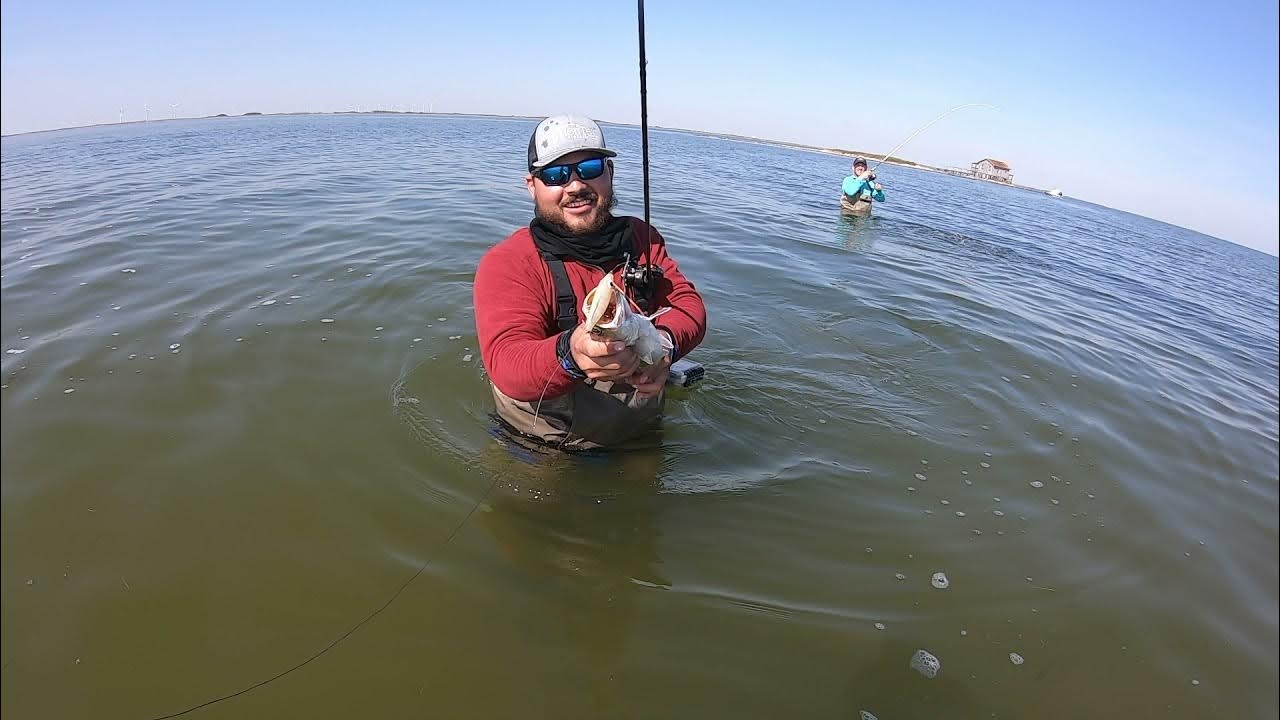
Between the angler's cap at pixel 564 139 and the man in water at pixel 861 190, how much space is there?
14636 mm

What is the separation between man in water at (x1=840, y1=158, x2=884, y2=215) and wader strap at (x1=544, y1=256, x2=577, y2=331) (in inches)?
586

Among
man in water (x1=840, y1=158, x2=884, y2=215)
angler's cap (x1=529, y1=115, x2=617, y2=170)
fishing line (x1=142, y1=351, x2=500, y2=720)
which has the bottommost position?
fishing line (x1=142, y1=351, x2=500, y2=720)

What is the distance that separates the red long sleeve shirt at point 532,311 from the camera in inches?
112

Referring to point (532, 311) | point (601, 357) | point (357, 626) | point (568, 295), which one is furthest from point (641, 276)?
point (357, 626)

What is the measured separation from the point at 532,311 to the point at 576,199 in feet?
2.47

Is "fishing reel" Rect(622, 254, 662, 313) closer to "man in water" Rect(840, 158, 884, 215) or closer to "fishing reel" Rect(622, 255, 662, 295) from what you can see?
"fishing reel" Rect(622, 255, 662, 295)

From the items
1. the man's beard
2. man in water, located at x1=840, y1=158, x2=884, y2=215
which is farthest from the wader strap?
man in water, located at x1=840, y1=158, x2=884, y2=215

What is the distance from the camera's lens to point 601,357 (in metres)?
2.50

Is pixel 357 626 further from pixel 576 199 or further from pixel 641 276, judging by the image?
pixel 576 199

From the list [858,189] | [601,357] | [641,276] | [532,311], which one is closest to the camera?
[601,357]

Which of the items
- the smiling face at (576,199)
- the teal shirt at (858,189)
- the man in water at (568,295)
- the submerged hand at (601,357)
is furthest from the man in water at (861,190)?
the submerged hand at (601,357)

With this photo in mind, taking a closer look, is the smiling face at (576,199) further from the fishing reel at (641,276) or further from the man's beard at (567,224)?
the fishing reel at (641,276)

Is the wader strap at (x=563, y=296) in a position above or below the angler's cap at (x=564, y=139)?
below

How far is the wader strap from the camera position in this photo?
3377 millimetres
